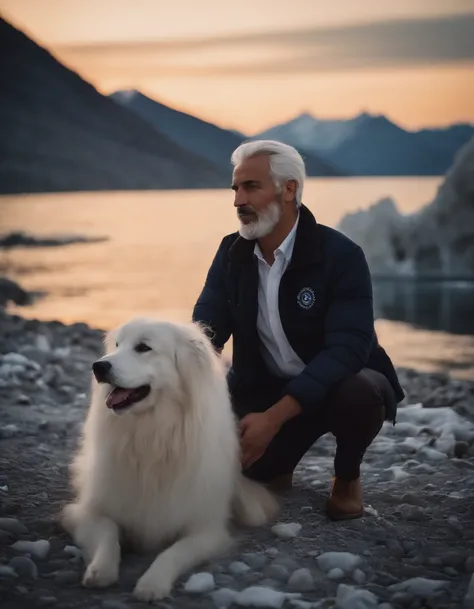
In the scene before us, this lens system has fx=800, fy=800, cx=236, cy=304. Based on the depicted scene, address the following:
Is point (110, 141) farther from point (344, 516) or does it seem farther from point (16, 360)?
point (344, 516)

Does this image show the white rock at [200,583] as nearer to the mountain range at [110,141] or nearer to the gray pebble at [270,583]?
the gray pebble at [270,583]

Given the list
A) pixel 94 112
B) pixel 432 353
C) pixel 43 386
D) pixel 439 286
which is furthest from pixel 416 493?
pixel 94 112

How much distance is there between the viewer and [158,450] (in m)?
2.58

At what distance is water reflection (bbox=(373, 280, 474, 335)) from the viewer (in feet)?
26.5

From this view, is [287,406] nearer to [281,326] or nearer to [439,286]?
[281,326]

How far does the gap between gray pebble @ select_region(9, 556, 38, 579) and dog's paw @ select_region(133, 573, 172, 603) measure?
0.37 metres

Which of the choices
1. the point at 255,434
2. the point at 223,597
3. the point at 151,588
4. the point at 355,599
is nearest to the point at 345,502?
the point at 255,434

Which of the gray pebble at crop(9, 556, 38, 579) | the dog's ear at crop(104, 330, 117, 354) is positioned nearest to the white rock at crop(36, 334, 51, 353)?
the dog's ear at crop(104, 330, 117, 354)

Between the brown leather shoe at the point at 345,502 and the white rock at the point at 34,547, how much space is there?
1.03 metres

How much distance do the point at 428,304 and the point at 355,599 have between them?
21.9 ft

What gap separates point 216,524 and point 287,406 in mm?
472

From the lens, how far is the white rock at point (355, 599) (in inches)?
88.1

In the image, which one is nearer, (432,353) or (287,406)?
(287,406)

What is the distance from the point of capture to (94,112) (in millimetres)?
10625
